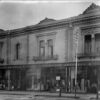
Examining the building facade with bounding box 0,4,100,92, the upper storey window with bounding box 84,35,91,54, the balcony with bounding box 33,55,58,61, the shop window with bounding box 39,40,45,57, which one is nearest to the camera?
the building facade with bounding box 0,4,100,92

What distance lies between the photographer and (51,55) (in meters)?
8.38

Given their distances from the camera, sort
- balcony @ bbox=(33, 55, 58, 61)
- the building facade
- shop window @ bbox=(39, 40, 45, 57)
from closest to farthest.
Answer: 1. the building facade
2. balcony @ bbox=(33, 55, 58, 61)
3. shop window @ bbox=(39, 40, 45, 57)

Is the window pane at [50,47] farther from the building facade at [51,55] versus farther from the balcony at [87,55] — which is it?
the balcony at [87,55]

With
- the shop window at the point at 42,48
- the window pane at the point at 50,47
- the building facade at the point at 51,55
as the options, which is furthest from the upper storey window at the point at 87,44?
the shop window at the point at 42,48

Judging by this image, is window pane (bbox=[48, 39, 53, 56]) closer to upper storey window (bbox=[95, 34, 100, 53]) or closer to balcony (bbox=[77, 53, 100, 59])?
balcony (bbox=[77, 53, 100, 59])

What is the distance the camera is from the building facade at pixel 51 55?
25.3 ft

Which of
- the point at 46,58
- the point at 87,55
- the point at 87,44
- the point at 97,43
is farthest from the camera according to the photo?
the point at 46,58

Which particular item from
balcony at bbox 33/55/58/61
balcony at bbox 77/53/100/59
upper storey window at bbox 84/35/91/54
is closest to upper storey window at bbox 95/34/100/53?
balcony at bbox 77/53/100/59

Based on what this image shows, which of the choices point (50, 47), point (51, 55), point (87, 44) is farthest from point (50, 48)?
point (87, 44)

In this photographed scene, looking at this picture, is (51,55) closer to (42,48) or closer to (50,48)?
(50,48)

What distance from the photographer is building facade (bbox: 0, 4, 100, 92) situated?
25.3ft

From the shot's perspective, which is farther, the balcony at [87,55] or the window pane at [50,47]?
the window pane at [50,47]

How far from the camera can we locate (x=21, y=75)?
9.09m

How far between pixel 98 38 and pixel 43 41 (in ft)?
5.73
